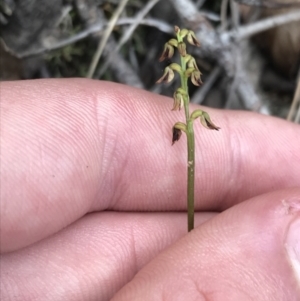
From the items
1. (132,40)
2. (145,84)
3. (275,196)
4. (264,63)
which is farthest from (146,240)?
(264,63)

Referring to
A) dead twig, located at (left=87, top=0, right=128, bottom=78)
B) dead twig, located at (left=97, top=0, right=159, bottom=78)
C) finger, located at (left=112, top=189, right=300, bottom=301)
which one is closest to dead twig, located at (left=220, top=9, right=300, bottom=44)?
dead twig, located at (left=97, top=0, right=159, bottom=78)

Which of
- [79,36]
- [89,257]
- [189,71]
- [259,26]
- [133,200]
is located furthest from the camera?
[259,26]

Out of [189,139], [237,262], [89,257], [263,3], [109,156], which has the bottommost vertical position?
[89,257]

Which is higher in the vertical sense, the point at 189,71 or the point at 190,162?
the point at 189,71

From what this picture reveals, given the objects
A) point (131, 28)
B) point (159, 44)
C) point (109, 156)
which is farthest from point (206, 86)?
point (109, 156)

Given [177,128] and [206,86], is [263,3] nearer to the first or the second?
[206,86]

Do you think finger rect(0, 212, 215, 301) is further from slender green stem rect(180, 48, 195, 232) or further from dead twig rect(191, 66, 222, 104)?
dead twig rect(191, 66, 222, 104)

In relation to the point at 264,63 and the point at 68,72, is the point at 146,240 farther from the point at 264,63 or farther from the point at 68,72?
the point at 264,63

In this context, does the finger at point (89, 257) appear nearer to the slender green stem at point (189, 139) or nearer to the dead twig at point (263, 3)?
the slender green stem at point (189, 139)

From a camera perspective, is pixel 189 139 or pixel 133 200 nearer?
pixel 189 139
